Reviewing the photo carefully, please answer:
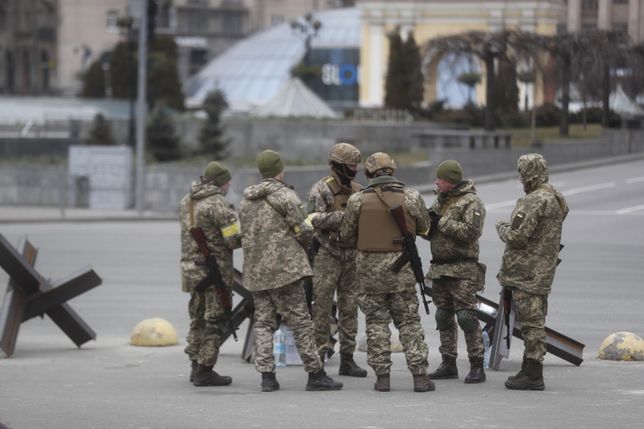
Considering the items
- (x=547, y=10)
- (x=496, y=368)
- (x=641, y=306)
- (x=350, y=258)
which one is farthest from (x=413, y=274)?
(x=547, y=10)

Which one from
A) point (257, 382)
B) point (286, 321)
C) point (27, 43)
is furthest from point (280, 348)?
point (27, 43)

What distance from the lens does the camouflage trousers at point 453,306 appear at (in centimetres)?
1069

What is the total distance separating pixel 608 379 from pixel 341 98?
264 feet

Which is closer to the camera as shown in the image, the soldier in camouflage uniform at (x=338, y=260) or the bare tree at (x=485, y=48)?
the soldier in camouflage uniform at (x=338, y=260)

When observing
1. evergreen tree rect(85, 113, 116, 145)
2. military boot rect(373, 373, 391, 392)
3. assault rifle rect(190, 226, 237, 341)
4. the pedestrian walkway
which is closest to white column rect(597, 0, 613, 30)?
evergreen tree rect(85, 113, 116, 145)

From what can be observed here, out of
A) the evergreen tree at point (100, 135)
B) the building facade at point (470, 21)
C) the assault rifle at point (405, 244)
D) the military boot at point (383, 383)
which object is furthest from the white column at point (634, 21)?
the military boot at point (383, 383)

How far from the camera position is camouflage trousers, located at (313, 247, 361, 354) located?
437 inches

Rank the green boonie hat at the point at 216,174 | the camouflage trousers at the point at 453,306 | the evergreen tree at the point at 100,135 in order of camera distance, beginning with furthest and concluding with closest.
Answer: the evergreen tree at the point at 100,135
the green boonie hat at the point at 216,174
the camouflage trousers at the point at 453,306

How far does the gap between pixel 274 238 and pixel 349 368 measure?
144 centimetres

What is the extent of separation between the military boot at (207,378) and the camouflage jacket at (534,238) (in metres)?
2.25

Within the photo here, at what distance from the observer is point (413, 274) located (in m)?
10.2

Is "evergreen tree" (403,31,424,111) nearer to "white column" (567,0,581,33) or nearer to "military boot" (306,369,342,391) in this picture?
"white column" (567,0,581,33)

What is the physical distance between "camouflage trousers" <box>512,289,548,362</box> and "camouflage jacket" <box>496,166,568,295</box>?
0.23ft

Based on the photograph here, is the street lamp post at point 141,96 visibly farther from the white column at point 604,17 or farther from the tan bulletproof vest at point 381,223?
the tan bulletproof vest at point 381,223
